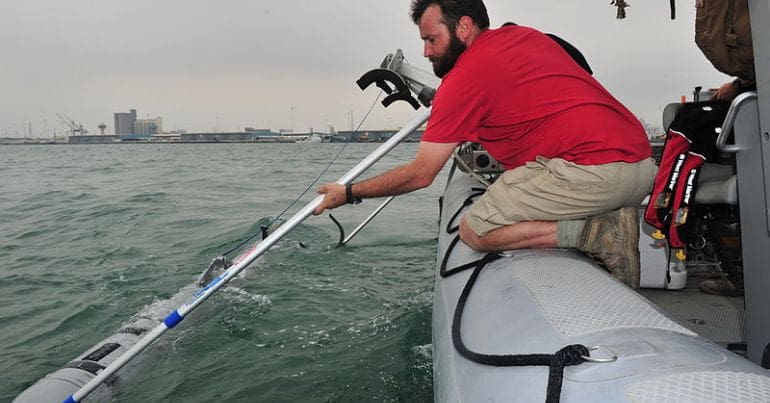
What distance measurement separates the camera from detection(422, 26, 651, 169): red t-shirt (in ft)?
8.92

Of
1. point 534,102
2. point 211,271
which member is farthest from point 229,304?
point 534,102

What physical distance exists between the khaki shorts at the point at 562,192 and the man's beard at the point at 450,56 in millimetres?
724

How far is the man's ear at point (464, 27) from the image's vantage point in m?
2.91

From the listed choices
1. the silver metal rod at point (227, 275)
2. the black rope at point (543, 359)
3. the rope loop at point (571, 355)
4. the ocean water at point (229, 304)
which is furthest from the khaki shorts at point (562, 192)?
the ocean water at point (229, 304)

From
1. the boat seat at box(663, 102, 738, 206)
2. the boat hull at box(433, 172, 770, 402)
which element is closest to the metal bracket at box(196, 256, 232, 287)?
the boat hull at box(433, 172, 770, 402)

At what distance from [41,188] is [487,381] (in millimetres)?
20883

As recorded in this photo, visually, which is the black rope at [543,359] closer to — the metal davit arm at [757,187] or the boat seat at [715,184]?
the metal davit arm at [757,187]

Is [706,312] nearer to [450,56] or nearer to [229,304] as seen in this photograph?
[450,56]

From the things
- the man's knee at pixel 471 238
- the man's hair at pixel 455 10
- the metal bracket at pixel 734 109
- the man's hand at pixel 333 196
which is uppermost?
the man's hair at pixel 455 10

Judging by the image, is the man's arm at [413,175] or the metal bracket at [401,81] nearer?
the man's arm at [413,175]

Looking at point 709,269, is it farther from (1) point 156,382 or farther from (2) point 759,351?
(1) point 156,382

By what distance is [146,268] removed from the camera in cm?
767

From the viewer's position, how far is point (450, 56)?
3.00 metres

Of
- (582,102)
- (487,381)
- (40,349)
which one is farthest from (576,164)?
(40,349)
